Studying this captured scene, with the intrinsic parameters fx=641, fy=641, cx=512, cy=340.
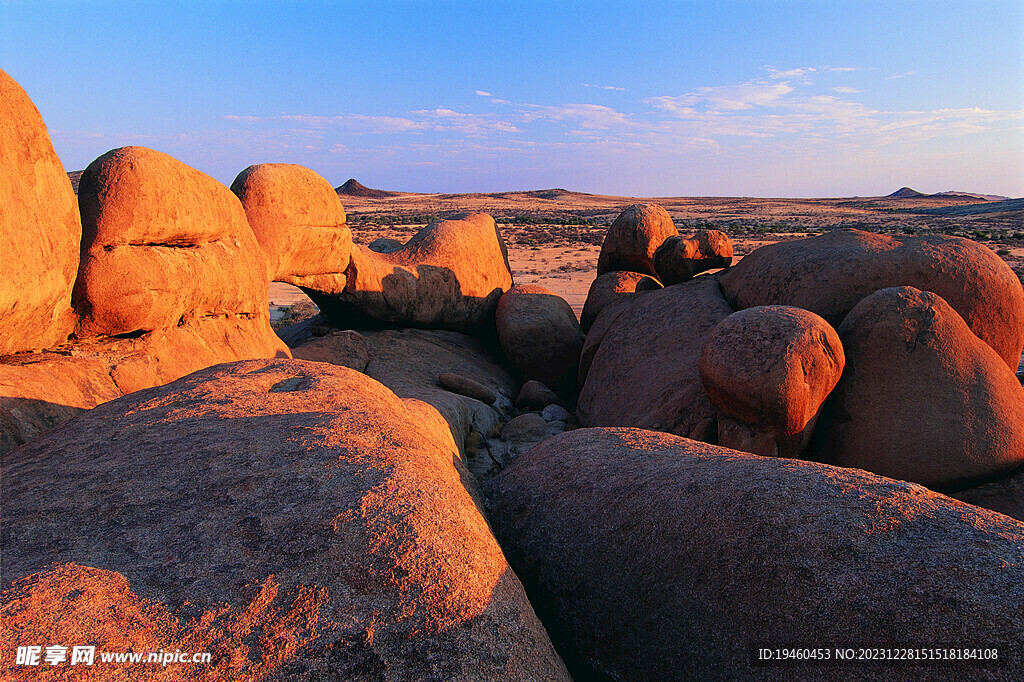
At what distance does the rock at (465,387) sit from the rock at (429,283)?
54.1 inches

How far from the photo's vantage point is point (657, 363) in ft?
19.7

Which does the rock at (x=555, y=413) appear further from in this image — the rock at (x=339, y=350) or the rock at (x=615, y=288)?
the rock at (x=339, y=350)

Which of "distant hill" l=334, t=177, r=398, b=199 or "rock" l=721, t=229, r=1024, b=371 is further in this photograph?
"distant hill" l=334, t=177, r=398, b=199

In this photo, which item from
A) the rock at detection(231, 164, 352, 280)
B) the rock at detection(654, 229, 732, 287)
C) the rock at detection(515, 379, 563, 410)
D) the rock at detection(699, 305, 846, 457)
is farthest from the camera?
the rock at detection(515, 379, 563, 410)

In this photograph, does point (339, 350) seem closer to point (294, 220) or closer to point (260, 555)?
point (294, 220)

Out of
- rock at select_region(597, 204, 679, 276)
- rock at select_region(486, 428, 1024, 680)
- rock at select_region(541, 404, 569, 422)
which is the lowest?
rock at select_region(541, 404, 569, 422)

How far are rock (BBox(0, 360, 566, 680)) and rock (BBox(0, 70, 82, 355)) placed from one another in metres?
0.86

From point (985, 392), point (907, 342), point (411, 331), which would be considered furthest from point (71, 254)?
point (985, 392)

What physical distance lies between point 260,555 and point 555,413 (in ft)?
16.9

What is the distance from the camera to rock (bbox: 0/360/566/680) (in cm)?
185

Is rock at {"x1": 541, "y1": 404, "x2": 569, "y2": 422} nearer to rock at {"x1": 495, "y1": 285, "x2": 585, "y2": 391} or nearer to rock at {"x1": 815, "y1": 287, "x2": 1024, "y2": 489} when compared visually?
rock at {"x1": 495, "y1": 285, "x2": 585, "y2": 391}

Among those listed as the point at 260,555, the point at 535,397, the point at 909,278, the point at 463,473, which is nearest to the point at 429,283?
the point at 535,397

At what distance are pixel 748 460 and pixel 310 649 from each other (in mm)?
2031

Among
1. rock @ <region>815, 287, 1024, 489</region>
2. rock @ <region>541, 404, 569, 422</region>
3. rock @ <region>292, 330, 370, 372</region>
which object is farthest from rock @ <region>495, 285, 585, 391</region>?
rock @ <region>815, 287, 1024, 489</region>
